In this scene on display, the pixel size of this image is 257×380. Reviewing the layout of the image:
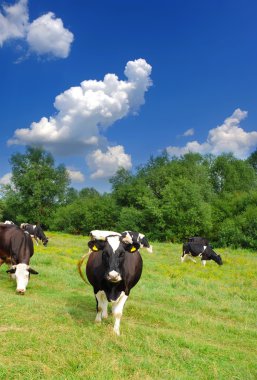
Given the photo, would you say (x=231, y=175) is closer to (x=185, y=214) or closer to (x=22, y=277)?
(x=185, y=214)

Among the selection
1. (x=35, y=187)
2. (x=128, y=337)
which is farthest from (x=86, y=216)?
(x=128, y=337)

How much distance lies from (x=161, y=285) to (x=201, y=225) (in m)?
Result: 32.1

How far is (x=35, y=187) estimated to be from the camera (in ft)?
238

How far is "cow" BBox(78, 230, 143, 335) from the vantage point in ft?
25.0

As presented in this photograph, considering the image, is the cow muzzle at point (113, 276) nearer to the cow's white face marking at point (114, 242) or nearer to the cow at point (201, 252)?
the cow's white face marking at point (114, 242)

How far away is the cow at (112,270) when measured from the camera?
761cm

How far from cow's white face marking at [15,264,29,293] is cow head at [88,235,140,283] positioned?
4.91m

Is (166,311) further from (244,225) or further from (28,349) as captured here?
(244,225)

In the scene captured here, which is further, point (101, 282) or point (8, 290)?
point (8, 290)

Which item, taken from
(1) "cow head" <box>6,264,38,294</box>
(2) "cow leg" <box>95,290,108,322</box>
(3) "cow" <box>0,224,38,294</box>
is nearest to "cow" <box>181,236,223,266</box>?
(3) "cow" <box>0,224,38,294</box>

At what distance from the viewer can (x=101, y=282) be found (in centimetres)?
809

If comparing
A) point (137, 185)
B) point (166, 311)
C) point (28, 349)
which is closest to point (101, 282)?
point (28, 349)

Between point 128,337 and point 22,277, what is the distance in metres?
6.05

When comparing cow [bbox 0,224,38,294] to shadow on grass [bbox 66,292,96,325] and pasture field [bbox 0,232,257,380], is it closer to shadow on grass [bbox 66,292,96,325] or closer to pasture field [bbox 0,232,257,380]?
pasture field [bbox 0,232,257,380]
